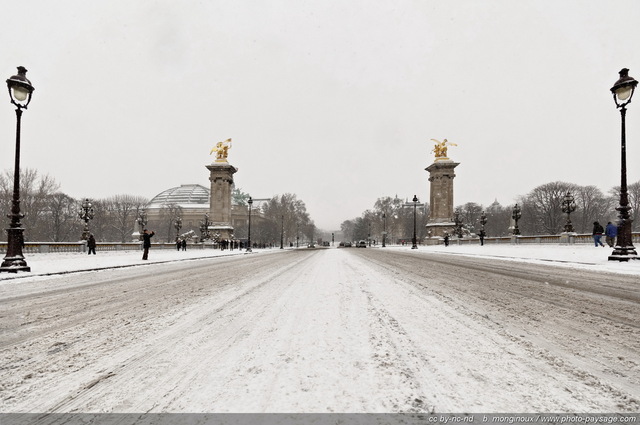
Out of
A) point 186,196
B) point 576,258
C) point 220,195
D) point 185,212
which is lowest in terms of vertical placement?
point 576,258

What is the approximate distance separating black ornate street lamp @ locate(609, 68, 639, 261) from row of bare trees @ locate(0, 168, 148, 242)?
147 ft

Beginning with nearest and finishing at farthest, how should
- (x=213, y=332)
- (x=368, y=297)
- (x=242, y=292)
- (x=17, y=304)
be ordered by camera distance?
(x=213, y=332) < (x=17, y=304) < (x=368, y=297) < (x=242, y=292)

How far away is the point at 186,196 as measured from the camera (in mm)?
131500

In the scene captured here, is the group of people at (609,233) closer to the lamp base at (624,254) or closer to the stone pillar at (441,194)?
the lamp base at (624,254)

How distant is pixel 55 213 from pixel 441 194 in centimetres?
6292

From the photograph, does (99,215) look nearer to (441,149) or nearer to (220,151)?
(220,151)

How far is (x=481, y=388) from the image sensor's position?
192 cm

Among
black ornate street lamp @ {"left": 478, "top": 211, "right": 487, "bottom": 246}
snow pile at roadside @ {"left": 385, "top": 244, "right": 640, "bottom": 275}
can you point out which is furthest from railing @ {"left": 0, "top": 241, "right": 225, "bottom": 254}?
black ornate street lamp @ {"left": 478, "top": 211, "right": 487, "bottom": 246}

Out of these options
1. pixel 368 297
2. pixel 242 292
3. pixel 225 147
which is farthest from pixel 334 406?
pixel 225 147

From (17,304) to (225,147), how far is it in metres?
57.5

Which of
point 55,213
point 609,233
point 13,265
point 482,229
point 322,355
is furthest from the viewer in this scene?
point 55,213

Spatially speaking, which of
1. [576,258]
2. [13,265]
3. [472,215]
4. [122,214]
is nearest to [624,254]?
[576,258]

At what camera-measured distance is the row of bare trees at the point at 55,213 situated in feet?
149

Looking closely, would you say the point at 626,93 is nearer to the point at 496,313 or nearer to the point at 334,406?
the point at 496,313
